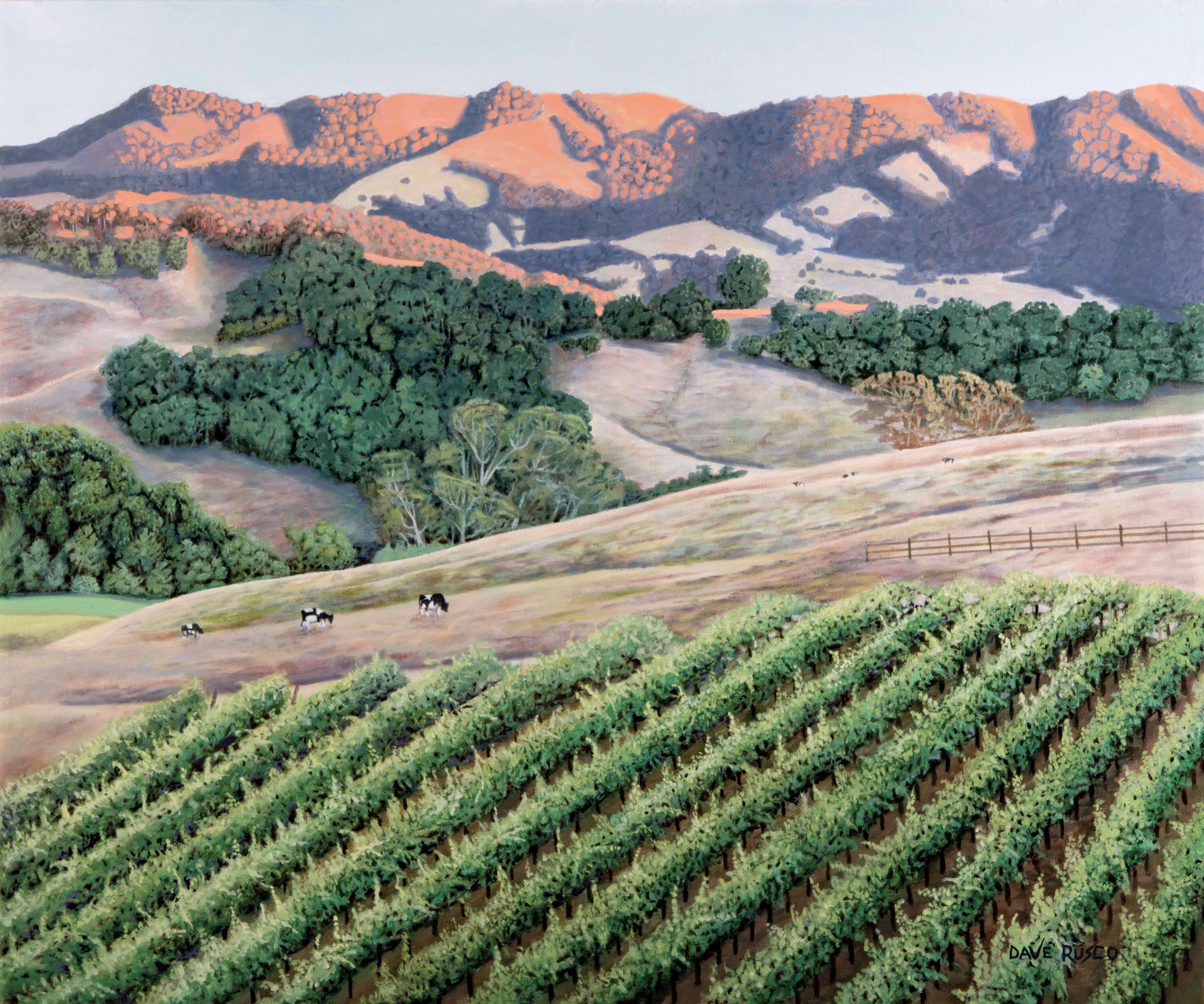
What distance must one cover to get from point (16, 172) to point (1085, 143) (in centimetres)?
887

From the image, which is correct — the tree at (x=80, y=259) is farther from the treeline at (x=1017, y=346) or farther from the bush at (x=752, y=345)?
the treeline at (x=1017, y=346)

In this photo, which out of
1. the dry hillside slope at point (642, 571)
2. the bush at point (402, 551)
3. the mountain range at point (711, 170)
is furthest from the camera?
the mountain range at point (711, 170)

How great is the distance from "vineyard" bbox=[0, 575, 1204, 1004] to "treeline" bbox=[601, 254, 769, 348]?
2.51m

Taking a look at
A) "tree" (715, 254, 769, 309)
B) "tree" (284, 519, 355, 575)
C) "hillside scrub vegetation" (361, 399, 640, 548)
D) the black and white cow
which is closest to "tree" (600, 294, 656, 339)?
"tree" (715, 254, 769, 309)

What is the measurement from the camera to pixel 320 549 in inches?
350

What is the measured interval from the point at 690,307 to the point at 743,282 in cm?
49

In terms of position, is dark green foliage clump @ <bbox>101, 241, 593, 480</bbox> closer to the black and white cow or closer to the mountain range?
the mountain range

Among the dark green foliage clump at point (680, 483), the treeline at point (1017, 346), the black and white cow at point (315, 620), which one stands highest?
the treeline at point (1017, 346)

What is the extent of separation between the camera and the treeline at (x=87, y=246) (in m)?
9.48

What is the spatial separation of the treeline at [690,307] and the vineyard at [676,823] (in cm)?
251

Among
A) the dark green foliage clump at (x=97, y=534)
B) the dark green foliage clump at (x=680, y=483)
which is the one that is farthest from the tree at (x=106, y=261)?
the dark green foliage clump at (x=680, y=483)

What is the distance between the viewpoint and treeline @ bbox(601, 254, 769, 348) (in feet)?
31.4

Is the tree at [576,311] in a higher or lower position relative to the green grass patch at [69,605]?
higher

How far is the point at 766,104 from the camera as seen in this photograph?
9.40 metres
